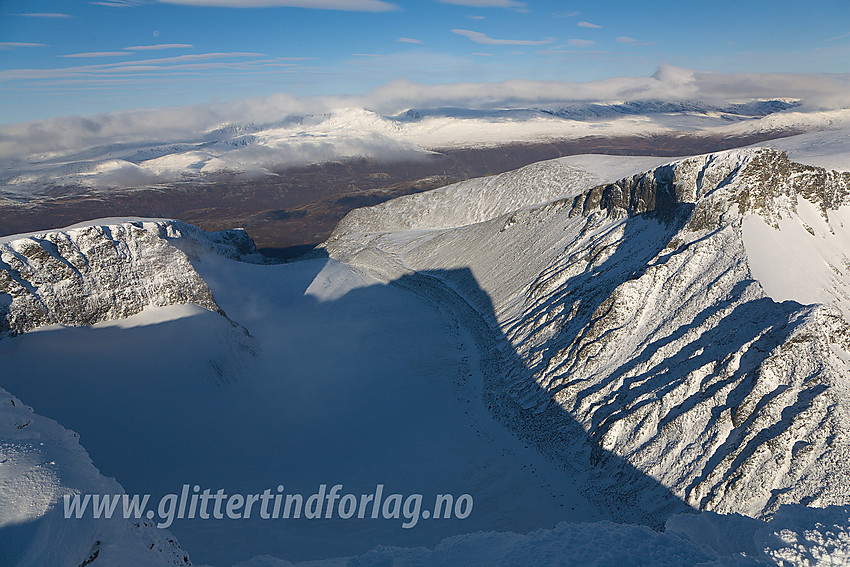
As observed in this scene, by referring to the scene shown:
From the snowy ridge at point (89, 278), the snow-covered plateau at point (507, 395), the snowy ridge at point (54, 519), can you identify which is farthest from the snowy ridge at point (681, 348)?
the snowy ridge at point (89, 278)

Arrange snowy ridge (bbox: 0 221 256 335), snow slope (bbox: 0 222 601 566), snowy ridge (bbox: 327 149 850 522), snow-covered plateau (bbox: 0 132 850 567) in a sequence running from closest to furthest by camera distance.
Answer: snow-covered plateau (bbox: 0 132 850 567), snowy ridge (bbox: 327 149 850 522), snow slope (bbox: 0 222 601 566), snowy ridge (bbox: 0 221 256 335)

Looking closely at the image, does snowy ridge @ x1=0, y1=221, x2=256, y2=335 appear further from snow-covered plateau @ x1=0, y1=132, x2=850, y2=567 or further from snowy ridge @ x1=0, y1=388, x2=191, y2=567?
snowy ridge @ x1=0, y1=388, x2=191, y2=567

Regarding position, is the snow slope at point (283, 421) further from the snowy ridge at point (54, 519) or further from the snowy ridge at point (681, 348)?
the snowy ridge at point (54, 519)

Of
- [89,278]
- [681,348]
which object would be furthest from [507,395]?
[89,278]

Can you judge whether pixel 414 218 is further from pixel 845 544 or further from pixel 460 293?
pixel 845 544

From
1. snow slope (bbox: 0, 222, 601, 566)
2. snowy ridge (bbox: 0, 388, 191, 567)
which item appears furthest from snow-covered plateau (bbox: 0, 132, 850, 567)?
snow slope (bbox: 0, 222, 601, 566)

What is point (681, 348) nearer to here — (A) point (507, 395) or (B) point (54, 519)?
(A) point (507, 395)
